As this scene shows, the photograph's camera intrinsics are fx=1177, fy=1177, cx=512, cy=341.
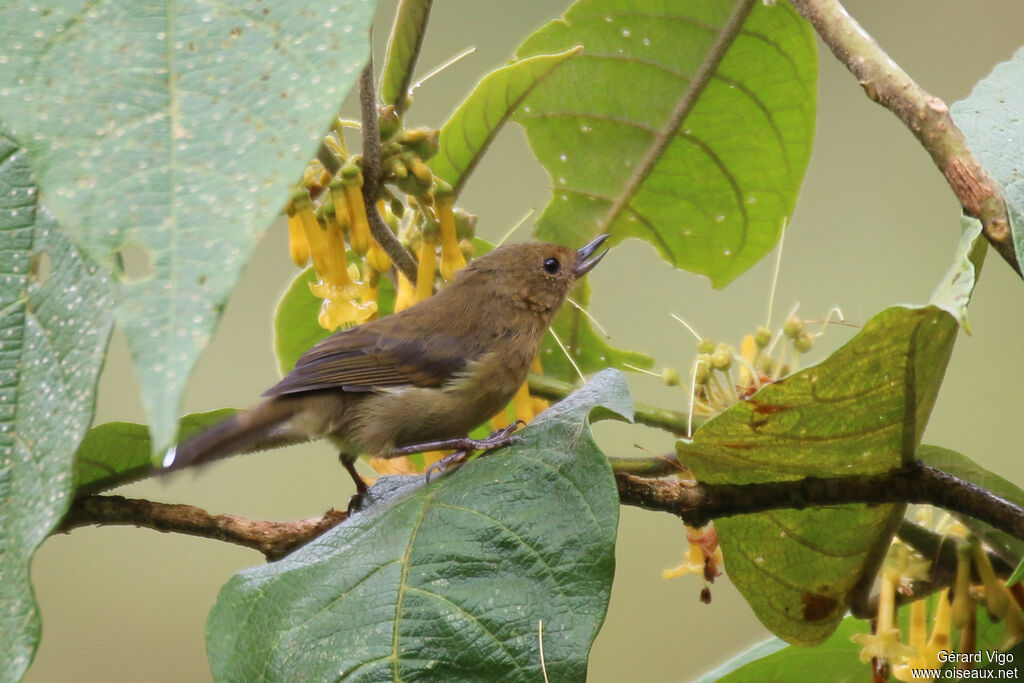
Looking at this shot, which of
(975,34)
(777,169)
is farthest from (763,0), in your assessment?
(975,34)

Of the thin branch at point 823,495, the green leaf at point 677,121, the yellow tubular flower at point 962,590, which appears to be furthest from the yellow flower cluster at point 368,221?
the yellow tubular flower at point 962,590

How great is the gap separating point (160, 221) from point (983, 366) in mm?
4839

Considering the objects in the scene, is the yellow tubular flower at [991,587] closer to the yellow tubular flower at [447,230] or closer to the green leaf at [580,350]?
the green leaf at [580,350]

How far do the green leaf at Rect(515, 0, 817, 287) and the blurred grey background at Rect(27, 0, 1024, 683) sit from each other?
2.06 meters

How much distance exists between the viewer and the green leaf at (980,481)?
1.59m

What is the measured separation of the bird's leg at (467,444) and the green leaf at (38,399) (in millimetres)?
638

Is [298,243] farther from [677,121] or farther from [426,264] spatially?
[677,121]

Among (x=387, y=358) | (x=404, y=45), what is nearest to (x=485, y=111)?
(x=404, y=45)

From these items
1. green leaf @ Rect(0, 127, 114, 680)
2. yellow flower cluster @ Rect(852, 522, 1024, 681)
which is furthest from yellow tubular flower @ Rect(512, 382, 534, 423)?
green leaf @ Rect(0, 127, 114, 680)

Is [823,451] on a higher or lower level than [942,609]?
higher

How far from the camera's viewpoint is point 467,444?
79.7 inches

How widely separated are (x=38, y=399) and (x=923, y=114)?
108cm

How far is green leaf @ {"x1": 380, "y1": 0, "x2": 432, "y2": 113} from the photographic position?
189 centimetres

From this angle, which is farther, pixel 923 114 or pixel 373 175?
pixel 373 175
